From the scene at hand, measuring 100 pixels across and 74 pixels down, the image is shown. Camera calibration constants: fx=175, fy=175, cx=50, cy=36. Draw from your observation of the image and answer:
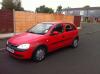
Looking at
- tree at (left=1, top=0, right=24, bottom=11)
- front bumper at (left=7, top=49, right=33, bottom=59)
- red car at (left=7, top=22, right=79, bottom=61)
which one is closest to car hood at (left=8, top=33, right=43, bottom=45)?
red car at (left=7, top=22, right=79, bottom=61)

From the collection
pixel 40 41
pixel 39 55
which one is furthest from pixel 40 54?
pixel 40 41

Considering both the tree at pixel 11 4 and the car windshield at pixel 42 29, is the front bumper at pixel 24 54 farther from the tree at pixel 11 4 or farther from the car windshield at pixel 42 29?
the tree at pixel 11 4

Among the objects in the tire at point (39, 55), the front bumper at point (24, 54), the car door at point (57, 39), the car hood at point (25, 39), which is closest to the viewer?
the front bumper at point (24, 54)

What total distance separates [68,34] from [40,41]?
95.5 inches

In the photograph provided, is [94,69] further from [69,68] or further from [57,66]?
[57,66]

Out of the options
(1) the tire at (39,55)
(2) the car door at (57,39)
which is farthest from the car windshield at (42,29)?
(1) the tire at (39,55)

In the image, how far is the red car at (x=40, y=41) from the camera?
662cm

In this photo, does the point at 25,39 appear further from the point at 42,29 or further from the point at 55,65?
the point at 55,65

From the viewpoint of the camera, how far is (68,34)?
354 inches

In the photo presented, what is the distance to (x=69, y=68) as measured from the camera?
636 cm

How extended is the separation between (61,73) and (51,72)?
338 millimetres

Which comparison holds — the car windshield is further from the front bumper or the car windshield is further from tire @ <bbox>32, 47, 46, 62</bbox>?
the front bumper

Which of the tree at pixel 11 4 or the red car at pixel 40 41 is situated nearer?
the red car at pixel 40 41

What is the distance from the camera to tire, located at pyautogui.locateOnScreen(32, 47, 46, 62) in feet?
22.6
